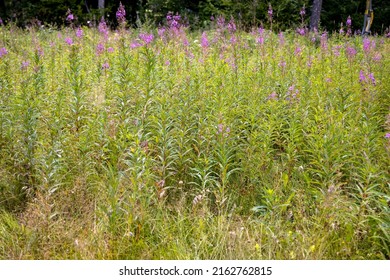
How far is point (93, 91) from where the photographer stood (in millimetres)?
5453

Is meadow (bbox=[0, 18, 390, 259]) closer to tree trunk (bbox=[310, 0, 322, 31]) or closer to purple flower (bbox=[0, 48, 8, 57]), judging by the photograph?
purple flower (bbox=[0, 48, 8, 57])

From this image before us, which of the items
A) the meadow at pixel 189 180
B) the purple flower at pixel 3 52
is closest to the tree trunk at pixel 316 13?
the meadow at pixel 189 180

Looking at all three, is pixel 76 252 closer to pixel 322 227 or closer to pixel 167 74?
pixel 322 227

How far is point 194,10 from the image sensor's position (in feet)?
65.5

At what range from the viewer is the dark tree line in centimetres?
1692

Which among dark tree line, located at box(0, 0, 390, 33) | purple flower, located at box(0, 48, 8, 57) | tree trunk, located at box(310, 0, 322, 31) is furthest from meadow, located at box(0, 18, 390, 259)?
dark tree line, located at box(0, 0, 390, 33)

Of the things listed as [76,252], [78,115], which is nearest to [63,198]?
[76,252]

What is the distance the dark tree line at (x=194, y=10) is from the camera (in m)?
16.9

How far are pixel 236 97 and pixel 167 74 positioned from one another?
4.14 feet

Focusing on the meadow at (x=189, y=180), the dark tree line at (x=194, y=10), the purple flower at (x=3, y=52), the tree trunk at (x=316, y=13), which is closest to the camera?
the meadow at (x=189, y=180)

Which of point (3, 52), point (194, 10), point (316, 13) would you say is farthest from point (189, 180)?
point (194, 10)

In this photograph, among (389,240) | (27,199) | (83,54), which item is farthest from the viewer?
(83,54)

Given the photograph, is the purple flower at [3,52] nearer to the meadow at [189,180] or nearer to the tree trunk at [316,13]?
the meadow at [189,180]

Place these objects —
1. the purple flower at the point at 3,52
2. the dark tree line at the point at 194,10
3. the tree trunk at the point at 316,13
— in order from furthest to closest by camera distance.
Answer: the dark tree line at the point at 194,10, the tree trunk at the point at 316,13, the purple flower at the point at 3,52
